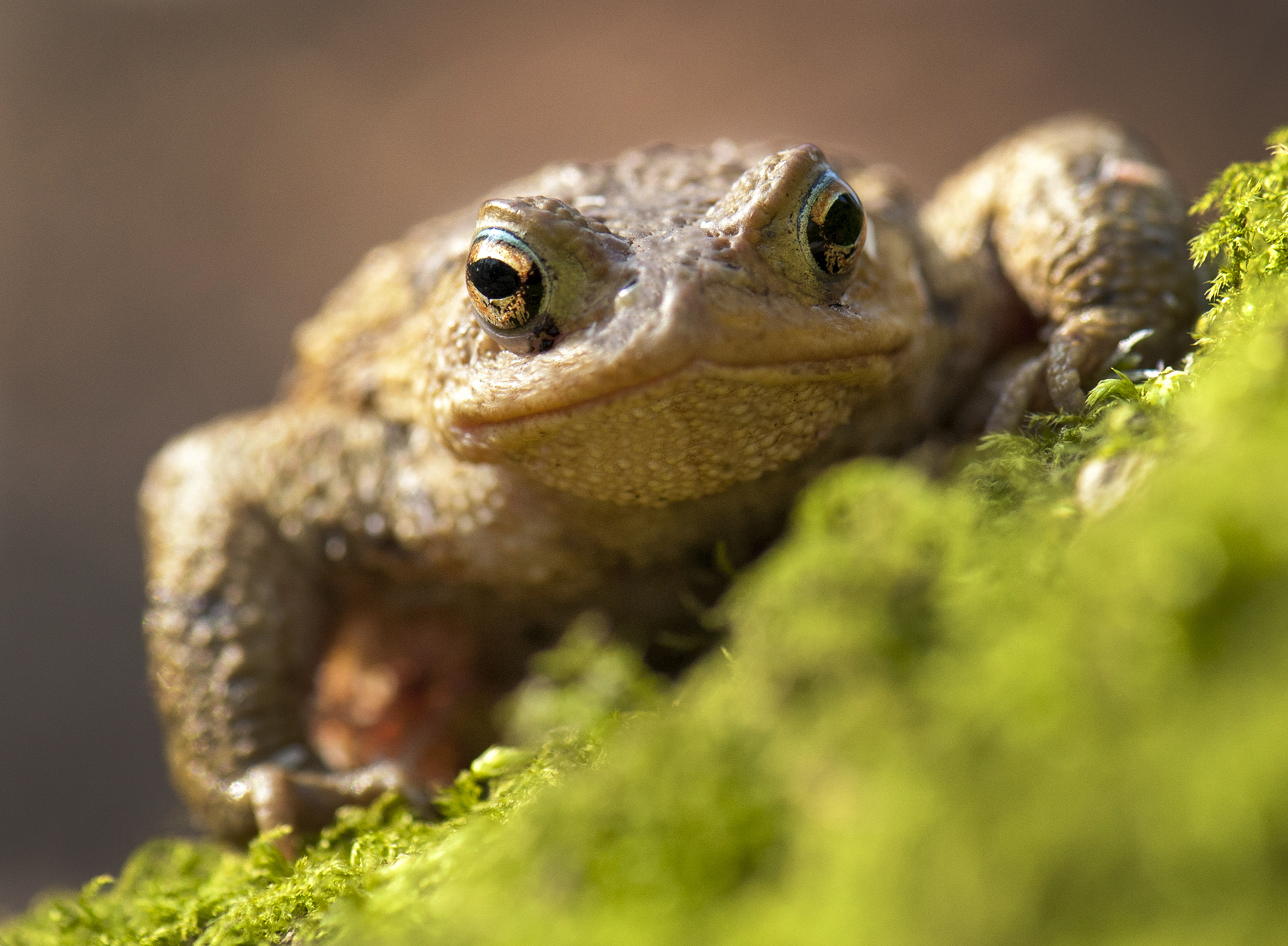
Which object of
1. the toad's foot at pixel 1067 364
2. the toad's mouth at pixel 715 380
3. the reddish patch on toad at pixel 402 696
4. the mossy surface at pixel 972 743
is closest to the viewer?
the mossy surface at pixel 972 743

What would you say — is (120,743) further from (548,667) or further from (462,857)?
(462,857)

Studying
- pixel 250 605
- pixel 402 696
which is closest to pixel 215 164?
pixel 402 696

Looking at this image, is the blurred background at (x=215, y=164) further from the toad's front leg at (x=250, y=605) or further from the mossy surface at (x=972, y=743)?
the mossy surface at (x=972, y=743)

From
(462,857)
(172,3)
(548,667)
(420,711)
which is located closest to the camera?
(462,857)

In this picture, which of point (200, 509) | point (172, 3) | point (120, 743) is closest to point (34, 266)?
point (172, 3)

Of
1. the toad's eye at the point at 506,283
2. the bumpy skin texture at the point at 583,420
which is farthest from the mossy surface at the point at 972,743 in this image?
the toad's eye at the point at 506,283

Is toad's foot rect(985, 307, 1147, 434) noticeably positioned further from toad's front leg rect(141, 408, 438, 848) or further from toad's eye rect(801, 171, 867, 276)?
toad's front leg rect(141, 408, 438, 848)
